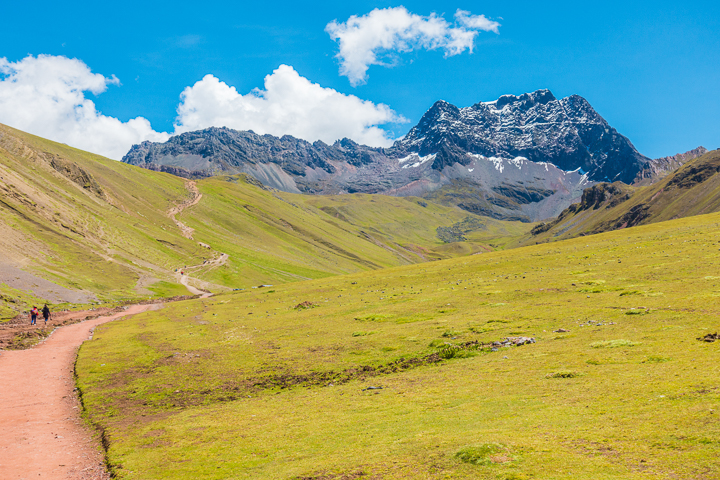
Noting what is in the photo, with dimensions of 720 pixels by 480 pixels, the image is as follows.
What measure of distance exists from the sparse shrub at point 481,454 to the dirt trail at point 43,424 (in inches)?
603

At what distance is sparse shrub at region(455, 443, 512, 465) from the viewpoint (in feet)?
44.3

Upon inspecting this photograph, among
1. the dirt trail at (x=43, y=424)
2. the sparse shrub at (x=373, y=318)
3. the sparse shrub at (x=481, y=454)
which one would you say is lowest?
the dirt trail at (x=43, y=424)

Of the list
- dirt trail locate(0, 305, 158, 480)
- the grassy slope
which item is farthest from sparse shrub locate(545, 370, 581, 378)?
dirt trail locate(0, 305, 158, 480)

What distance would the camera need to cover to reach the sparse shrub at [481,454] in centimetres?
1350

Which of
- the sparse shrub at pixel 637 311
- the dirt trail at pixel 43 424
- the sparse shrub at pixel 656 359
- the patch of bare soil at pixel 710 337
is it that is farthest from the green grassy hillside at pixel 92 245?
the patch of bare soil at pixel 710 337

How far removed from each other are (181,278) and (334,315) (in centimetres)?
8842

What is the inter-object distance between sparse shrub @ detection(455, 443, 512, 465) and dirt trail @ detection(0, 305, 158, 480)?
603 inches

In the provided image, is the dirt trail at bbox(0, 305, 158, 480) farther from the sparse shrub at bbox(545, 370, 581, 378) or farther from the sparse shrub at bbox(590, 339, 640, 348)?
the sparse shrub at bbox(590, 339, 640, 348)

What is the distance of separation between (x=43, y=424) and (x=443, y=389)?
78.4ft

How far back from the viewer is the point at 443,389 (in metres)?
23.3

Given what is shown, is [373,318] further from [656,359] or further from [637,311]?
[656,359]

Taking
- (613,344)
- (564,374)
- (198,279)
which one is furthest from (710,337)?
(198,279)

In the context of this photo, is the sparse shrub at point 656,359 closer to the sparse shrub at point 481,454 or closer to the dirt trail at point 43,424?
the sparse shrub at point 481,454

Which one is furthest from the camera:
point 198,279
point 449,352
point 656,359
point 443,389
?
point 198,279
